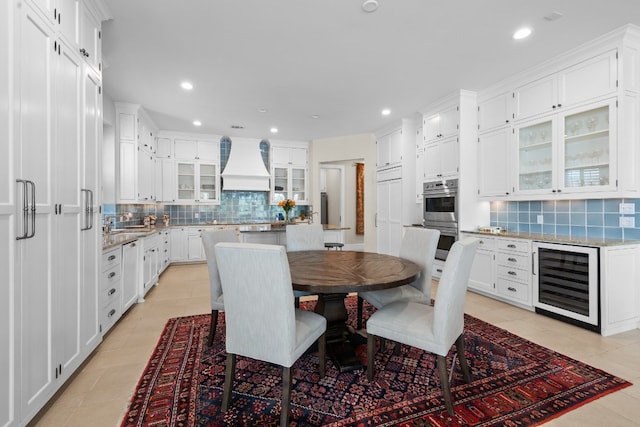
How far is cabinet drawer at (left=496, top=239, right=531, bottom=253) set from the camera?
333 cm

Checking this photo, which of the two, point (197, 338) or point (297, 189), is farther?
point (297, 189)

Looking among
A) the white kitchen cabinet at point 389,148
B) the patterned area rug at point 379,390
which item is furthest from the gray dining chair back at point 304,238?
the white kitchen cabinet at point 389,148

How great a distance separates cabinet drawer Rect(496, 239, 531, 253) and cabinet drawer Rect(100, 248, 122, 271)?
4162mm

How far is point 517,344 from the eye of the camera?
2541 millimetres

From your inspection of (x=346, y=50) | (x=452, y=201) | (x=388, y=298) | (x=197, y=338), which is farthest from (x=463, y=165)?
(x=197, y=338)

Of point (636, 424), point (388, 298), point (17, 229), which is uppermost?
point (17, 229)

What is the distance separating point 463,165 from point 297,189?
3917 millimetres

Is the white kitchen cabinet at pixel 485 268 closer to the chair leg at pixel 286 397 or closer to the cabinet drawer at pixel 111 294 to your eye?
the chair leg at pixel 286 397

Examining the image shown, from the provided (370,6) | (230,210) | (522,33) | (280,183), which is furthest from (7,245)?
(280,183)

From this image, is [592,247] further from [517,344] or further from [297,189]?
[297,189]

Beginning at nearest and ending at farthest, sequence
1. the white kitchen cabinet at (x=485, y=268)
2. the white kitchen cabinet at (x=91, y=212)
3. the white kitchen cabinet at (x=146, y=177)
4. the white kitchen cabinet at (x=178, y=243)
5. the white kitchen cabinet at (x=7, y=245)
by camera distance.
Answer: the white kitchen cabinet at (x=7, y=245) → the white kitchen cabinet at (x=91, y=212) → the white kitchen cabinet at (x=485, y=268) → the white kitchen cabinet at (x=146, y=177) → the white kitchen cabinet at (x=178, y=243)

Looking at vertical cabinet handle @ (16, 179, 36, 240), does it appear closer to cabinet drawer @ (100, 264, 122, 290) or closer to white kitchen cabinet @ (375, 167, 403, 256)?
cabinet drawer @ (100, 264, 122, 290)

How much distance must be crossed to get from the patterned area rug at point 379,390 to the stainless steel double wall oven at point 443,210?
2017mm

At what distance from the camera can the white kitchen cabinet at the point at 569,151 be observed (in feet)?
9.57
